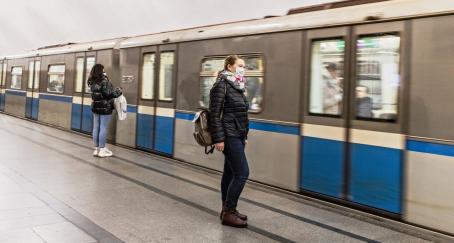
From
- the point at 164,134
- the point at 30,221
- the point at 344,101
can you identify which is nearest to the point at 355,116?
the point at 344,101

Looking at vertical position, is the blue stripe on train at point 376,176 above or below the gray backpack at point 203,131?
below

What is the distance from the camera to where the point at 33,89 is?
16.2m

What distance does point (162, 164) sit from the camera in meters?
8.60

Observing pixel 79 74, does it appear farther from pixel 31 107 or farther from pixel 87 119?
pixel 31 107

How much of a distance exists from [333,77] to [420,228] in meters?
2.03

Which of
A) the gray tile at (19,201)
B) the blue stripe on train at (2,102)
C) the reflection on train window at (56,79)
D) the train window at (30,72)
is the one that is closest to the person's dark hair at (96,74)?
the gray tile at (19,201)

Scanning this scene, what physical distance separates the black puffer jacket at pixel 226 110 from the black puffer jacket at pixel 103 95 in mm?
4758

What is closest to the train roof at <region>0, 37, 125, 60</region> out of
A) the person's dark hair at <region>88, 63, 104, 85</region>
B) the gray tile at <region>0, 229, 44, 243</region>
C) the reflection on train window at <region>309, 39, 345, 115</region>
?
the person's dark hair at <region>88, 63, 104, 85</region>

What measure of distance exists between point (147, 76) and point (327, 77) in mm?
4953

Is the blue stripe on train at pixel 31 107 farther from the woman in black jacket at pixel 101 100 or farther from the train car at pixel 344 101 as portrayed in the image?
the train car at pixel 344 101

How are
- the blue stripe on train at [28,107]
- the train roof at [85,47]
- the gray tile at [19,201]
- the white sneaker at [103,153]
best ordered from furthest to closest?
the blue stripe on train at [28,107] → the train roof at [85,47] → the white sneaker at [103,153] → the gray tile at [19,201]

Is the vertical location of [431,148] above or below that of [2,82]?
below

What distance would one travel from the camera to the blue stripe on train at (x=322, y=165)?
5.77m

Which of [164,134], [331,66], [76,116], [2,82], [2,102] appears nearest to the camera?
[331,66]
